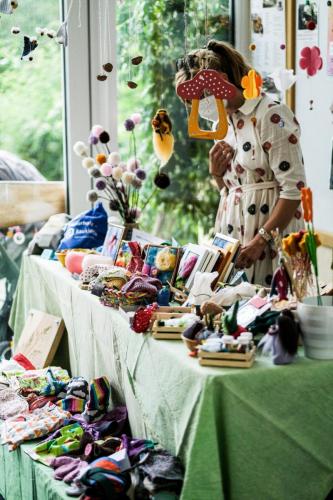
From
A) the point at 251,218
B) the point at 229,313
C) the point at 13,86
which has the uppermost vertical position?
the point at 13,86

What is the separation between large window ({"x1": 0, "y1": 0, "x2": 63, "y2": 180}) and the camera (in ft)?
12.2

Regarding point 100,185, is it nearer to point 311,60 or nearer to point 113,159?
point 113,159

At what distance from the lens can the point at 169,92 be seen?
13.3 ft

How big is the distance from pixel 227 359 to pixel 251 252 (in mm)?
954

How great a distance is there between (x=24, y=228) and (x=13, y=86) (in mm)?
682

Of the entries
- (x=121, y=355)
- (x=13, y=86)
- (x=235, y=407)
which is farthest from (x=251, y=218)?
(x=13, y=86)

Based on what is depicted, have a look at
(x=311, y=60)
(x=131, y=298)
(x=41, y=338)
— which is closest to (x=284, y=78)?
(x=311, y=60)

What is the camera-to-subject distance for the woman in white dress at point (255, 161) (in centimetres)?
275

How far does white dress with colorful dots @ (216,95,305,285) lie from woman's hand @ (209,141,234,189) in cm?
2

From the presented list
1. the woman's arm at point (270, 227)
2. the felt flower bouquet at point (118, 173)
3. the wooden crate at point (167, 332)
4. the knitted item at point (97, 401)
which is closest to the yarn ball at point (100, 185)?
the felt flower bouquet at point (118, 173)

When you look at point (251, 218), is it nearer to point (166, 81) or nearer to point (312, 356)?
point (312, 356)

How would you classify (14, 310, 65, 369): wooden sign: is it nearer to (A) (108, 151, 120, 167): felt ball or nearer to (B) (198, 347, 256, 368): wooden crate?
(A) (108, 151, 120, 167): felt ball

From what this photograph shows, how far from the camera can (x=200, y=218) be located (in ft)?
13.8

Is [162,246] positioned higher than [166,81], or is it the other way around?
[166,81]
